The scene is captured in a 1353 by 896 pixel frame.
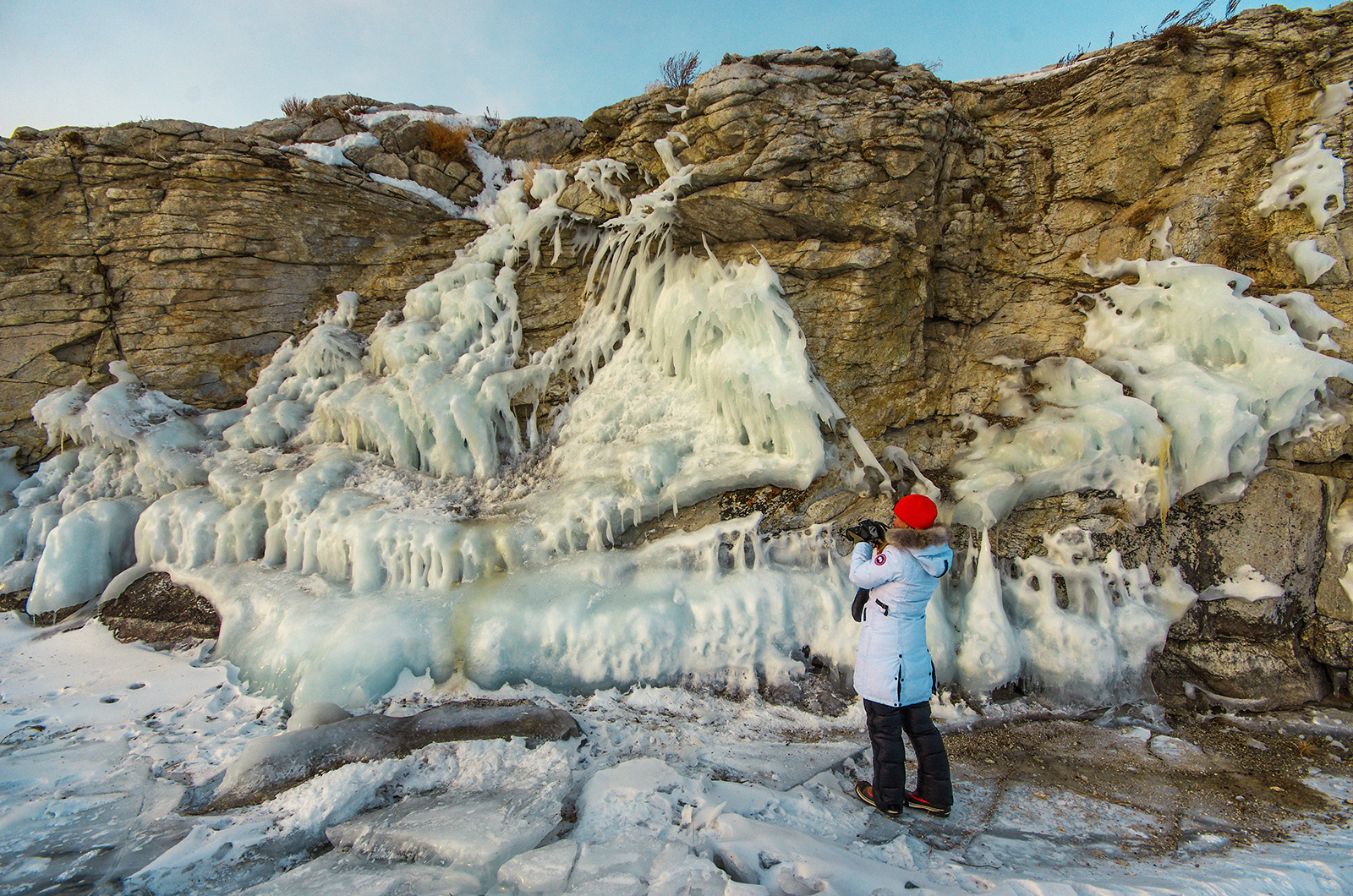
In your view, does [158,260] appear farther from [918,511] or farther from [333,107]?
[918,511]

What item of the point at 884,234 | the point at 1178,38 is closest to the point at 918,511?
the point at 884,234

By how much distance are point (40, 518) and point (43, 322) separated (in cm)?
244

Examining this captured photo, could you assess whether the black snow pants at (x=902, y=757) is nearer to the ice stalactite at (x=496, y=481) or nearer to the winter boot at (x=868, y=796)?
the winter boot at (x=868, y=796)

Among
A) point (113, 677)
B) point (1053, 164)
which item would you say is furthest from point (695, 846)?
point (1053, 164)

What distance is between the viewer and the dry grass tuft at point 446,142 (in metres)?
8.35

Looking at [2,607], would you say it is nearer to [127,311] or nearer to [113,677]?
[113,677]

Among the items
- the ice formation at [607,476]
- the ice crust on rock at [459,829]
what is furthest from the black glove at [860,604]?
the ice crust on rock at [459,829]

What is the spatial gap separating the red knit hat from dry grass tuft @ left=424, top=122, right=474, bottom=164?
8.18 m

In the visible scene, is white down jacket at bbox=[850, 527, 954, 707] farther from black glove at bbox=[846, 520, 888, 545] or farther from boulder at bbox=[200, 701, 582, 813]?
boulder at bbox=[200, 701, 582, 813]

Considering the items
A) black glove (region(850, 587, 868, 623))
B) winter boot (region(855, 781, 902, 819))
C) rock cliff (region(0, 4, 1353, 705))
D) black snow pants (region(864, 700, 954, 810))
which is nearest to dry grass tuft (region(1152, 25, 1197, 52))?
rock cliff (region(0, 4, 1353, 705))

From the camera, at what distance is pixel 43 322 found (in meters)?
6.87

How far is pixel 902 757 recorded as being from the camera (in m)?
3.09

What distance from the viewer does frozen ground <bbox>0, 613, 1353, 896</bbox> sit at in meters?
2.42

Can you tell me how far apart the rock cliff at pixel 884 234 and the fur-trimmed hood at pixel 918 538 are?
7.53ft
